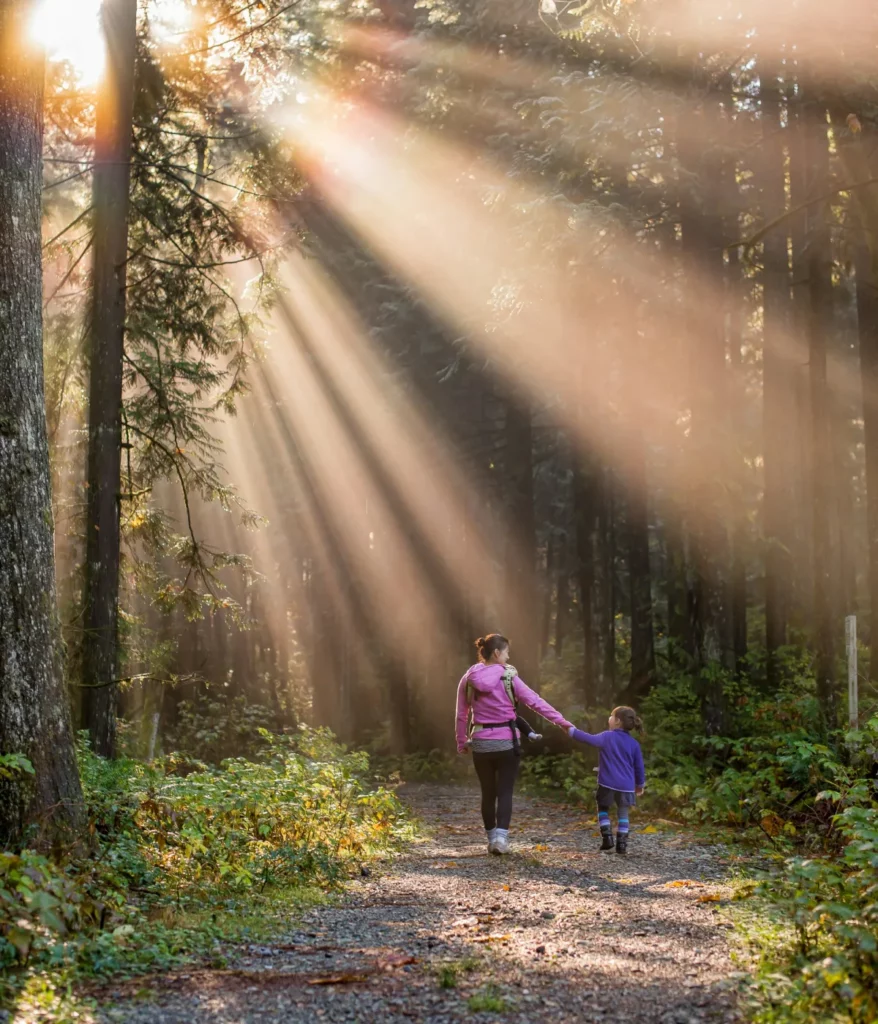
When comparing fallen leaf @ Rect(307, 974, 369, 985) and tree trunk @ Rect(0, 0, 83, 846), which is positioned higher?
tree trunk @ Rect(0, 0, 83, 846)

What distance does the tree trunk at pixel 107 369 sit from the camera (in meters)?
12.5

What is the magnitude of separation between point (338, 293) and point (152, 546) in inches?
445

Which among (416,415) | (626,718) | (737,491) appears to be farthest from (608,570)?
(626,718)

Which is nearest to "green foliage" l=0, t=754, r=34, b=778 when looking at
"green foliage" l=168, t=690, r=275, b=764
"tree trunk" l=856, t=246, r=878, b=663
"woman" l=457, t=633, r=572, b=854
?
"woman" l=457, t=633, r=572, b=854

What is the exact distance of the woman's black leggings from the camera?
9.95m

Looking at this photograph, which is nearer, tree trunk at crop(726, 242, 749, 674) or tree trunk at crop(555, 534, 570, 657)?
tree trunk at crop(726, 242, 749, 674)

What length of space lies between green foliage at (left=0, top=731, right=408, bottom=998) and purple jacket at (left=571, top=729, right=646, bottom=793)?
7.86ft

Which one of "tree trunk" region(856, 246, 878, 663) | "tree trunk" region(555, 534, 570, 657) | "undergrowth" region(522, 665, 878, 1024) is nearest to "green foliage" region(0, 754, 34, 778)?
"undergrowth" region(522, 665, 878, 1024)

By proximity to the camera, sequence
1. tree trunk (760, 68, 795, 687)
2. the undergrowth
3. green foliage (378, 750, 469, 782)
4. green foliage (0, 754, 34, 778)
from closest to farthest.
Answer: the undergrowth → green foliage (0, 754, 34, 778) → tree trunk (760, 68, 795, 687) → green foliage (378, 750, 469, 782)

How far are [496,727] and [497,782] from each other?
52 cm

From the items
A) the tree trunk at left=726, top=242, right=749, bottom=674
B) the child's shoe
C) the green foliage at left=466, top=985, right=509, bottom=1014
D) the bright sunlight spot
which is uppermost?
the bright sunlight spot

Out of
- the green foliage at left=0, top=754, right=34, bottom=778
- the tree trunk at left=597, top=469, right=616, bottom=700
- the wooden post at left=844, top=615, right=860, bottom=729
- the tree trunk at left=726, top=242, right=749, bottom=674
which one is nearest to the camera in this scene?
the green foliage at left=0, top=754, right=34, bottom=778

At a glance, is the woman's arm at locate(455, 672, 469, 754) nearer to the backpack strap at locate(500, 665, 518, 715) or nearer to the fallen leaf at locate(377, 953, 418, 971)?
the backpack strap at locate(500, 665, 518, 715)

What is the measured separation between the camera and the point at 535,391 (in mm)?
21969
